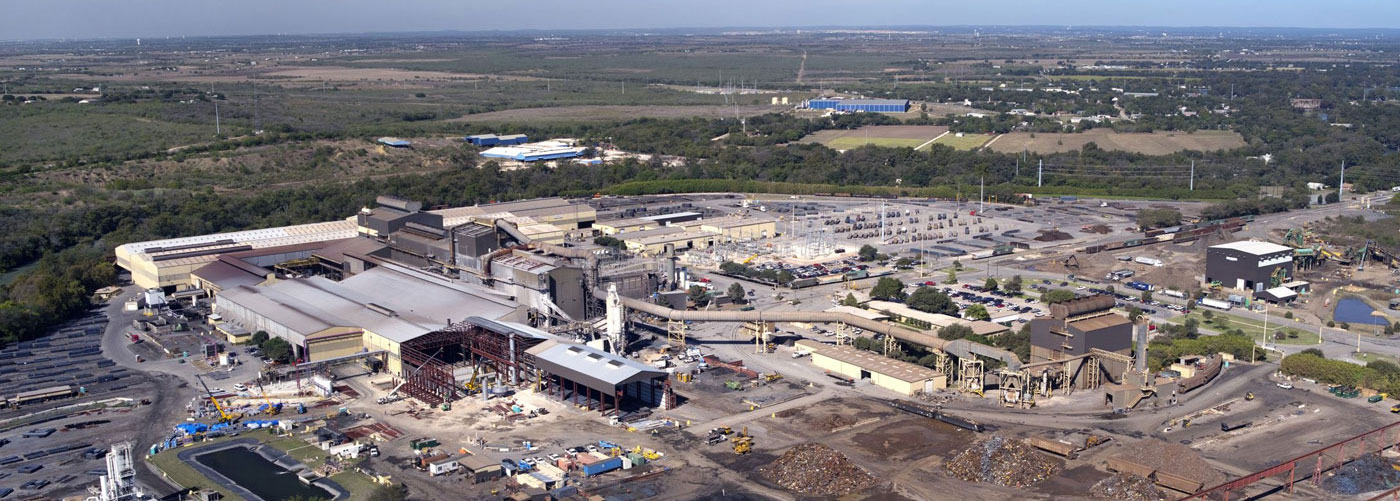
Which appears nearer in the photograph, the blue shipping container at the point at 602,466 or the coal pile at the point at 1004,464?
the coal pile at the point at 1004,464

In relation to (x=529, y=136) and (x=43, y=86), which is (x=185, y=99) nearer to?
(x=43, y=86)

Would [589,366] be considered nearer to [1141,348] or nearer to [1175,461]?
[1175,461]

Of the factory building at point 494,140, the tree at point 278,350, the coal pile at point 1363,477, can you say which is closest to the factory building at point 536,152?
the factory building at point 494,140

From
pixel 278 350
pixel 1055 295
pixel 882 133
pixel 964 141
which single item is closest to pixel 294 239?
pixel 278 350

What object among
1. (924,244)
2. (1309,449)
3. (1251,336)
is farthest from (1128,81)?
(1309,449)

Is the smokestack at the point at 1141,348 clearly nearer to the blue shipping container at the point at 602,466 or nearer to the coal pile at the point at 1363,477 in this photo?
the coal pile at the point at 1363,477

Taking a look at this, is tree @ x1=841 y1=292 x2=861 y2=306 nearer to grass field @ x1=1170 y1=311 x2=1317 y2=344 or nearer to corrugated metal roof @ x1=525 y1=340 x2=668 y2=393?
grass field @ x1=1170 y1=311 x2=1317 y2=344
